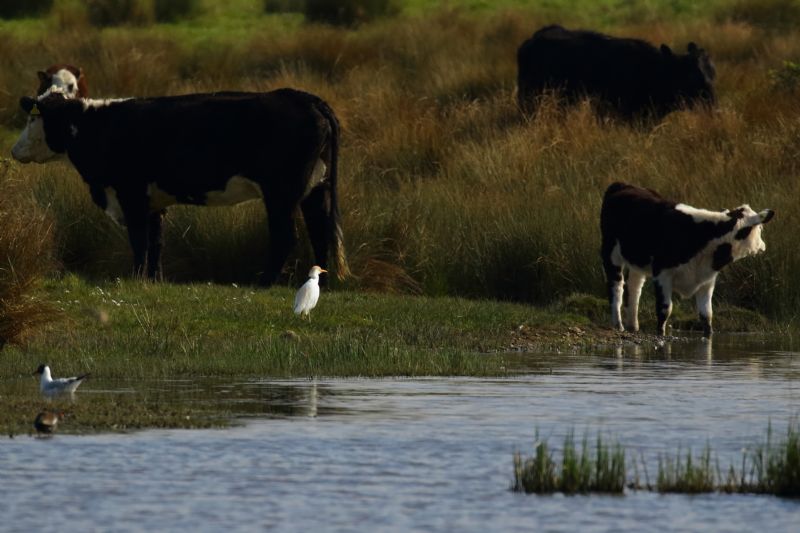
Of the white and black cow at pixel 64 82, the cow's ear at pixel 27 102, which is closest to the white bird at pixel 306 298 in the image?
the cow's ear at pixel 27 102

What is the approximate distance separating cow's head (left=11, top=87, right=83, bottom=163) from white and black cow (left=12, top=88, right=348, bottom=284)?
40mm

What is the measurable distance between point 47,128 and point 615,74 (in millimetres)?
10569

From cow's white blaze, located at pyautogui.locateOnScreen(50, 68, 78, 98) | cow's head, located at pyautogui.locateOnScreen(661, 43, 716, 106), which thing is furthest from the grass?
cow's head, located at pyautogui.locateOnScreen(661, 43, 716, 106)

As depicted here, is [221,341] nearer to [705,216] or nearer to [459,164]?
[705,216]

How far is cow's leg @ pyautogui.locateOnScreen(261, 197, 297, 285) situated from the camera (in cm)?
1928

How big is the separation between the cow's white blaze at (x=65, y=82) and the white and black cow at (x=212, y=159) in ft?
2.73

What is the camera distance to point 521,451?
11.0 m

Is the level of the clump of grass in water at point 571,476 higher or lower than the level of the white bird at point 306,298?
lower

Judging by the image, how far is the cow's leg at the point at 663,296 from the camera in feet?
57.4

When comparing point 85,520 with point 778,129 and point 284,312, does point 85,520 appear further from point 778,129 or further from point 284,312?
point 778,129

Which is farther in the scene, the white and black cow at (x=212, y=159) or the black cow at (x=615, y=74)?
the black cow at (x=615, y=74)

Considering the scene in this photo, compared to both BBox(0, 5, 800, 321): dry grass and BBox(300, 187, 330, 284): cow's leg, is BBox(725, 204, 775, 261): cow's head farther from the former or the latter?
BBox(300, 187, 330, 284): cow's leg

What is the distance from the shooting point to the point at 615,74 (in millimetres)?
28219

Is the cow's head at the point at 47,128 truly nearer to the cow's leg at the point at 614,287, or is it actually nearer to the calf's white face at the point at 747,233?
the cow's leg at the point at 614,287
